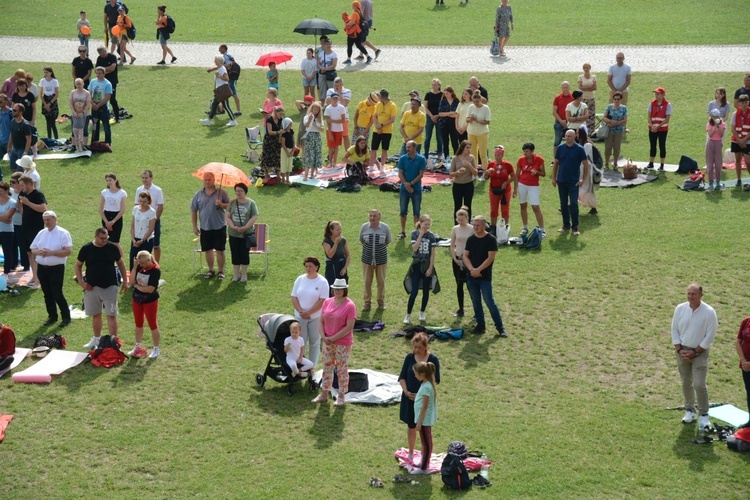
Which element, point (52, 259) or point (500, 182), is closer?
point (52, 259)

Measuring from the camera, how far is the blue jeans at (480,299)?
14.5 metres

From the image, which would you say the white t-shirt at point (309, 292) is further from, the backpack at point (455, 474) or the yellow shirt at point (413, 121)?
the yellow shirt at point (413, 121)

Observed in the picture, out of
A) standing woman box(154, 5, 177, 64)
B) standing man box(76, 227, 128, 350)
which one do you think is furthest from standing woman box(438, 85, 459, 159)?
standing woman box(154, 5, 177, 64)

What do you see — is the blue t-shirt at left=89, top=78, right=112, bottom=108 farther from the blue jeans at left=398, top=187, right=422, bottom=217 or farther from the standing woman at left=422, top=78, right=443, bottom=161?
the blue jeans at left=398, top=187, right=422, bottom=217

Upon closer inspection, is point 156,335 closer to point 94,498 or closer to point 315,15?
point 94,498

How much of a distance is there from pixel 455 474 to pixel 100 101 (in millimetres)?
16324

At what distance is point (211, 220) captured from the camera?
16.8 metres

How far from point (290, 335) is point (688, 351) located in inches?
199

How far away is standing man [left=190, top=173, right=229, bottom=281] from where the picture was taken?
Result: 660 inches

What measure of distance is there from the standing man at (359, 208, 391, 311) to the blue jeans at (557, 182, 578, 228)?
458 centimetres

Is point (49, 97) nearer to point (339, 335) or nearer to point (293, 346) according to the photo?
point (293, 346)

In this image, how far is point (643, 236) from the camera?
18.3 meters

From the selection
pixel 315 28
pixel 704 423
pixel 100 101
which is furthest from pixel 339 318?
pixel 315 28

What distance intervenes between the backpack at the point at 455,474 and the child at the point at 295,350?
9.48 feet
